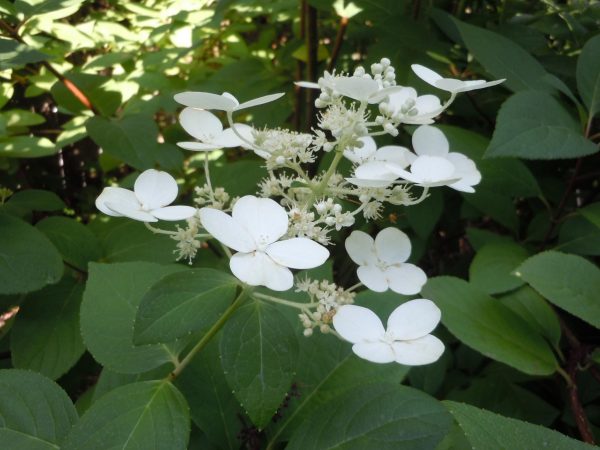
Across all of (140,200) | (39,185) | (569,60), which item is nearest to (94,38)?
(39,185)

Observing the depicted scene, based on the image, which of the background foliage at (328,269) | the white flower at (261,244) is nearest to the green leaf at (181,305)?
the background foliage at (328,269)

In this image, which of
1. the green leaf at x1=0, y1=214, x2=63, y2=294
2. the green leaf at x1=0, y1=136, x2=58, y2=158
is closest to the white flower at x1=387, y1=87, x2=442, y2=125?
the green leaf at x1=0, y1=214, x2=63, y2=294

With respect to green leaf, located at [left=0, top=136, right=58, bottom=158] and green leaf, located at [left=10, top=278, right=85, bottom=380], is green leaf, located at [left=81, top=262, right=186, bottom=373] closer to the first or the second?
green leaf, located at [left=10, top=278, right=85, bottom=380]

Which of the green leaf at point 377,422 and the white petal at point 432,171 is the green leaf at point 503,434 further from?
the white petal at point 432,171

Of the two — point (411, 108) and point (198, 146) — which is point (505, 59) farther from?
point (198, 146)

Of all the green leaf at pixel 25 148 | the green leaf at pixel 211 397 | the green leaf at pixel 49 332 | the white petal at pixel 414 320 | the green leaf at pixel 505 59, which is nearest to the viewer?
the white petal at pixel 414 320

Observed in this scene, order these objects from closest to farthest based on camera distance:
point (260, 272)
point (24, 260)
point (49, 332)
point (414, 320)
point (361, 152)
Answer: point (260, 272) < point (414, 320) < point (361, 152) < point (24, 260) < point (49, 332)

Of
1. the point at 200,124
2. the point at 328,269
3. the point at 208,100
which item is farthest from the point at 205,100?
the point at 328,269
